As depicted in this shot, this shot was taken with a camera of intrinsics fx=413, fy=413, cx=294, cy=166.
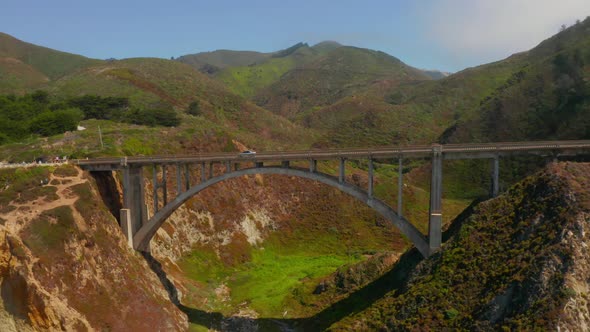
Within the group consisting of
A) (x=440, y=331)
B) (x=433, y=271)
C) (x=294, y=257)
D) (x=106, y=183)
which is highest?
(x=106, y=183)

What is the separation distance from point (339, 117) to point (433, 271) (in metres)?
134

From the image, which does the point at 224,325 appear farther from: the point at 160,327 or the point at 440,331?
the point at 440,331

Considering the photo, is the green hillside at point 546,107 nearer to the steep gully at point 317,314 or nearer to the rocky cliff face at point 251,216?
the rocky cliff face at point 251,216

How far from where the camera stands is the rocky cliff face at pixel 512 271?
23641 mm

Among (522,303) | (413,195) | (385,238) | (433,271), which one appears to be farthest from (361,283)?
(413,195)

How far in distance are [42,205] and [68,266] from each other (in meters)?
7.59

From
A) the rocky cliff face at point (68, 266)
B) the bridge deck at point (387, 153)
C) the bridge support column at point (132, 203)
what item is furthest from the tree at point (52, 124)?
the bridge support column at point (132, 203)

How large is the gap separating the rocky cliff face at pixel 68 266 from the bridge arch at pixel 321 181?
2.38 metres

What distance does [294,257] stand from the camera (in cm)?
5975

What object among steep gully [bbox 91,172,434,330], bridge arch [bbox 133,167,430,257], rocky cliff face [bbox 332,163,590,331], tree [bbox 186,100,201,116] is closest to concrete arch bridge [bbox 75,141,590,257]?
bridge arch [bbox 133,167,430,257]

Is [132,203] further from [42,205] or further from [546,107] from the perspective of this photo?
[546,107]

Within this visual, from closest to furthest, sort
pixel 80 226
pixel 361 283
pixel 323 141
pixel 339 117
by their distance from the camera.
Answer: pixel 80 226 → pixel 361 283 → pixel 323 141 → pixel 339 117

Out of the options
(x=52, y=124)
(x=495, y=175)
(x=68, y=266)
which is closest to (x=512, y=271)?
(x=495, y=175)

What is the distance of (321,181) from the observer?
3697 centimetres
